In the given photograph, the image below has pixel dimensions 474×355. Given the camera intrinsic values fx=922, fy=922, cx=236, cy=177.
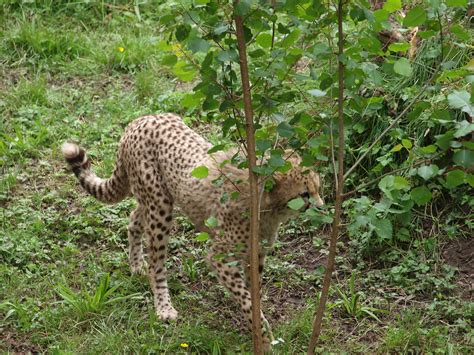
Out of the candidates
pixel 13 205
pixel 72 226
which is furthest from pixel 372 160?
pixel 13 205

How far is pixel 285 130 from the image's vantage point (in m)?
3.04

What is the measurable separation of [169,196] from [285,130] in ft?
6.35

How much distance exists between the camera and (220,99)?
3.21m

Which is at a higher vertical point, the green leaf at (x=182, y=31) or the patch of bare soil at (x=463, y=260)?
the green leaf at (x=182, y=31)

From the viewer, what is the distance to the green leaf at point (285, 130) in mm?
3035

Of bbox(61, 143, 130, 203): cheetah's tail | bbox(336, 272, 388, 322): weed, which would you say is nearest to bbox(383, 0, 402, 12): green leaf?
bbox(336, 272, 388, 322): weed

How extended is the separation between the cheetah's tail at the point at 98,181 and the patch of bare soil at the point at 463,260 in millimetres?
1800

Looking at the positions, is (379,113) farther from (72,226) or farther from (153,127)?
(72,226)

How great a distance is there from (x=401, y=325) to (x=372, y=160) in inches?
49.3

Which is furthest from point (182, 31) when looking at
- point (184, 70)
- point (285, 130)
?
point (285, 130)

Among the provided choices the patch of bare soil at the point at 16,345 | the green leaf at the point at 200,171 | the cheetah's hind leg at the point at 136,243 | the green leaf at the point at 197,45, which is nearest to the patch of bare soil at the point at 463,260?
the cheetah's hind leg at the point at 136,243

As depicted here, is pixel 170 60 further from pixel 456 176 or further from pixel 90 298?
pixel 90 298

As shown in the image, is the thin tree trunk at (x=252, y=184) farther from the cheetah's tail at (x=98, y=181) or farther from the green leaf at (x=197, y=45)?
the cheetah's tail at (x=98, y=181)

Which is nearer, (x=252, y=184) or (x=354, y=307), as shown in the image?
(x=252, y=184)
